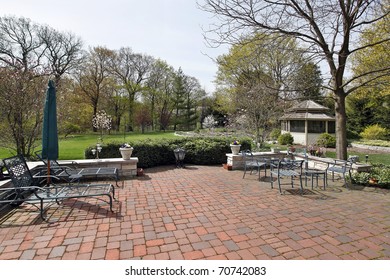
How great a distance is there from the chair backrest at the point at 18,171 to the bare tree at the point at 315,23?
20.2 feet

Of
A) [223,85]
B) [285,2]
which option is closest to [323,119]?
[223,85]

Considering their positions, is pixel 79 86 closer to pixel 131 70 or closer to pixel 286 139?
pixel 131 70

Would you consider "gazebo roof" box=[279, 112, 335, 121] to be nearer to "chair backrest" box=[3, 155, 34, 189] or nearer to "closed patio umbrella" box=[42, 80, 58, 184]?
"closed patio umbrella" box=[42, 80, 58, 184]

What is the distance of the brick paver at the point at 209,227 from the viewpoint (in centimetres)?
283

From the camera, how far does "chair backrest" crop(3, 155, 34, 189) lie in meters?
4.04

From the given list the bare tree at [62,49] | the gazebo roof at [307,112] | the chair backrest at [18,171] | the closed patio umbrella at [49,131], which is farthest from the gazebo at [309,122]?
the bare tree at [62,49]

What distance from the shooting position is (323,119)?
19.6 metres

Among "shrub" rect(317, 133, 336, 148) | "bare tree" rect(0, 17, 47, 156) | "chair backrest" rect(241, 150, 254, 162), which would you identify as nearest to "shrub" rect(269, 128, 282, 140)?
"shrub" rect(317, 133, 336, 148)

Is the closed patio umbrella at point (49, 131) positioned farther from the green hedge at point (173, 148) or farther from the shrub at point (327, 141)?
the shrub at point (327, 141)

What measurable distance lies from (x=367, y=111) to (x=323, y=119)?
7804 millimetres

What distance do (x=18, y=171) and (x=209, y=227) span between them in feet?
12.7

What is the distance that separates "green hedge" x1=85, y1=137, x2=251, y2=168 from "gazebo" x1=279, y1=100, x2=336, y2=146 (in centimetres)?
1222

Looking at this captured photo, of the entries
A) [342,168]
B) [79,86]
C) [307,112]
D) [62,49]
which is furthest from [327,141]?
[79,86]
